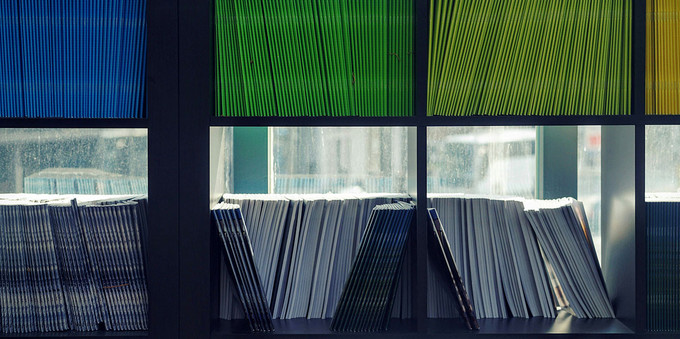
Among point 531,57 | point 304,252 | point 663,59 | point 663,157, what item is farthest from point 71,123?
point 663,157

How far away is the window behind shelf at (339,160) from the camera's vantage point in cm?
195

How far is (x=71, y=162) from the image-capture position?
191 cm

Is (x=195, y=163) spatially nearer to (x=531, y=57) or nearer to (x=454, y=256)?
(x=454, y=256)

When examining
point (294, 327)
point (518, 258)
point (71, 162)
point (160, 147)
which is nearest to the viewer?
point (160, 147)

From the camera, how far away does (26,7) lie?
1.53m

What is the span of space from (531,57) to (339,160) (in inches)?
27.6

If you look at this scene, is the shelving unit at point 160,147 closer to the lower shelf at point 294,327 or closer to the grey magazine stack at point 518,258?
the lower shelf at point 294,327

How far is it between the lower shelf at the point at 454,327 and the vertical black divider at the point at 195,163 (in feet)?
0.33

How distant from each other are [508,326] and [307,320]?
569 mm

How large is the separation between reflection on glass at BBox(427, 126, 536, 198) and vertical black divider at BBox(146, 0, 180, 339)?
86cm

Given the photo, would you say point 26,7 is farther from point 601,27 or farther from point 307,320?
point 601,27

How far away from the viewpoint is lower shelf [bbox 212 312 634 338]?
5.10 ft

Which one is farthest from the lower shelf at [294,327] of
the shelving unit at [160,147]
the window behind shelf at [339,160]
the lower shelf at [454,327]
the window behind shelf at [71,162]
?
the window behind shelf at [71,162]

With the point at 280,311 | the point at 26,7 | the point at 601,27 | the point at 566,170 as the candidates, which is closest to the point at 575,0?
the point at 601,27
